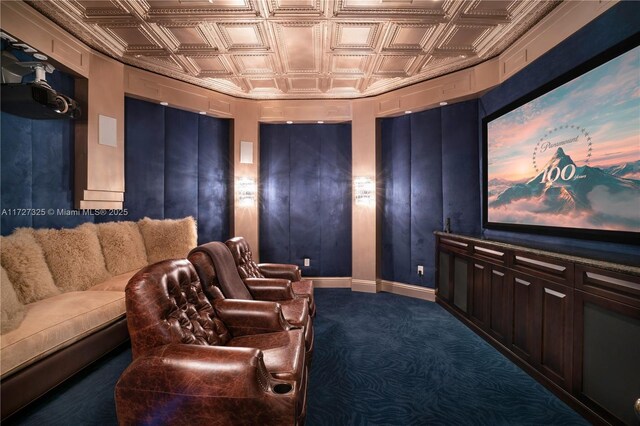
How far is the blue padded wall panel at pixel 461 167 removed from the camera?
13.0 ft

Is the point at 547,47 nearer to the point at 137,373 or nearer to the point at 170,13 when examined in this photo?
the point at 170,13

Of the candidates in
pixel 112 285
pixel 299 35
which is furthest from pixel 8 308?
pixel 299 35

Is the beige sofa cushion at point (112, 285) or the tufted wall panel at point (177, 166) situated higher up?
the tufted wall panel at point (177, 166)

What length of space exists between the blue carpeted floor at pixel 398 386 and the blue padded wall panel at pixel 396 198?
5.16ft

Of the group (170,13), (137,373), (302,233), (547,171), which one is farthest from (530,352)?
(170,13)

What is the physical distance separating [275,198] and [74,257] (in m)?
2.93

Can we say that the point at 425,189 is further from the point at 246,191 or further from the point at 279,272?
the point at 246,191

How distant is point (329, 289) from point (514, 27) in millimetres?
4269

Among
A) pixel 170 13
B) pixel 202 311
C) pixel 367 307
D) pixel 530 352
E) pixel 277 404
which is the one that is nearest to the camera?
pixel 277 404

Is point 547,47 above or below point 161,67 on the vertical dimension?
below

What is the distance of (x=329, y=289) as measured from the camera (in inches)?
198

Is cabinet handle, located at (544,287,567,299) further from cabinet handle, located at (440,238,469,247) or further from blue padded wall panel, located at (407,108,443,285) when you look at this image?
blue padded wall panel, located at (407,108,443,285)

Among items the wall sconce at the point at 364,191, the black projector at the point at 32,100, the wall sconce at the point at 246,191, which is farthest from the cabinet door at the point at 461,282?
the black projector at the point at 32,100

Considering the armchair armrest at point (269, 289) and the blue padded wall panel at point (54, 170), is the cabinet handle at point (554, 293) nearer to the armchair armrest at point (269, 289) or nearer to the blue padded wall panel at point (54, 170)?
the armchair armrest at point (269, 289)
